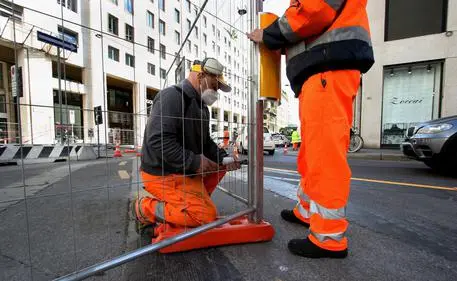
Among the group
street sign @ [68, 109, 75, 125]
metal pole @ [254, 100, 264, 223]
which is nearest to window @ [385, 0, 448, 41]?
metal pole @ [254, 100, 264, 223]

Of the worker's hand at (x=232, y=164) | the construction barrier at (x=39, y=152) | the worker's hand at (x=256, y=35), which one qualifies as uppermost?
the worker's hand at (x=256, y=35)

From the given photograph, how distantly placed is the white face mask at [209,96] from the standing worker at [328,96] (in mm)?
668

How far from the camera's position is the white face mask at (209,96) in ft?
6.15

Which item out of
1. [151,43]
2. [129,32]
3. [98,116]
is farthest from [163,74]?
[98,116]

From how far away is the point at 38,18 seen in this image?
99cm

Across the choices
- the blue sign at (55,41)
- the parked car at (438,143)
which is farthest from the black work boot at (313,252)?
the parked car at (438,143)

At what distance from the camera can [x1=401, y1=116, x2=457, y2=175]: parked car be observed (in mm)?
3553

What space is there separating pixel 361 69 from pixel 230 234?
1.28 m

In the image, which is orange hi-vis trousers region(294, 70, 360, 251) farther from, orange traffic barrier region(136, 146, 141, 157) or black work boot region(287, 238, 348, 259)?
orange traffic barrier region(136, 146, 141, 157)

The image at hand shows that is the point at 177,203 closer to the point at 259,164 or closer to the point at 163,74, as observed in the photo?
the point at 259,164

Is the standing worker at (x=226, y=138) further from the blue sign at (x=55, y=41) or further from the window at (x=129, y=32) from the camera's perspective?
the blue sign at (x=55, y=41)

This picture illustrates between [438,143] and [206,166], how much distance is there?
386cm

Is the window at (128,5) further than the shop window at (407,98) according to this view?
No

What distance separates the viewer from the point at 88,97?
1.25m
